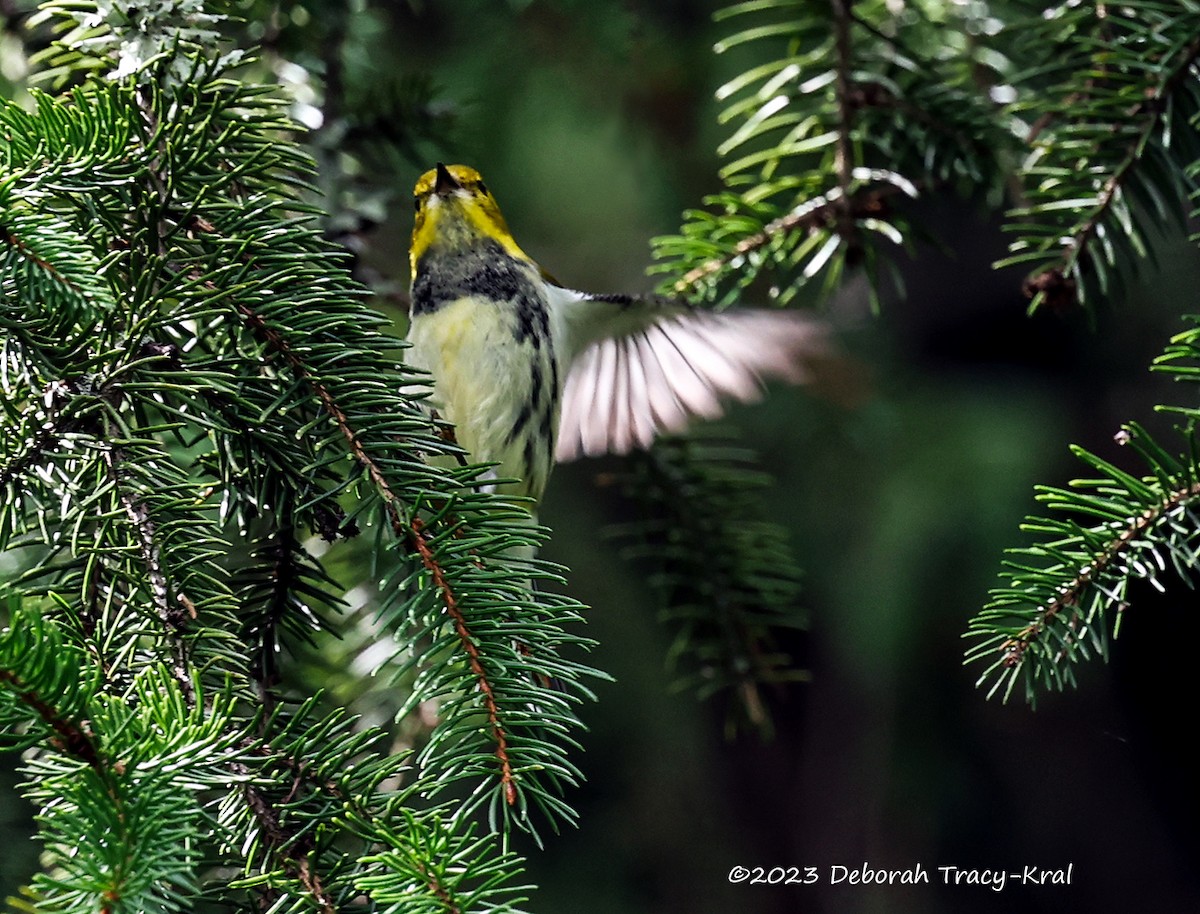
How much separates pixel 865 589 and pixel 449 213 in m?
1.61

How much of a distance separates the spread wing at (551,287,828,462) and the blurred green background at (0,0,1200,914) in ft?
2.83

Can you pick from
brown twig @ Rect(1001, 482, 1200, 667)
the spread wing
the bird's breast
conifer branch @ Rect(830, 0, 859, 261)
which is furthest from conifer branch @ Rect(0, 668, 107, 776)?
conifer branch @ Rect(830, 0, 859, 261)

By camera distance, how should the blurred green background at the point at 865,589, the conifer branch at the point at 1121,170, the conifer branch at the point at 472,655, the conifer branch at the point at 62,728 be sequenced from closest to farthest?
the conifer branch at the point at 62,728
the conifer branch at the point at 472,655
the conifer branch at the point at 1121,170
the blurred green background at the point at 865,589

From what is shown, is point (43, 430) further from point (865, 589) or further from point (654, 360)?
point (865, 589)

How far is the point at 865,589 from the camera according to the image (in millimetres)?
2928

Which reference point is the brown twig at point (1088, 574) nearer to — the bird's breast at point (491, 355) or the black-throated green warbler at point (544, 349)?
the black-throated green warbler at point (544, 349)

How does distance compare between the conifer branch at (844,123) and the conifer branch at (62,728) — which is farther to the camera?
the conifer branch at (844,123)

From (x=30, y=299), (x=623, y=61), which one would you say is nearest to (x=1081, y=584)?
(x=30, y=299)

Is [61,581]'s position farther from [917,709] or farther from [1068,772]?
[1068,772]

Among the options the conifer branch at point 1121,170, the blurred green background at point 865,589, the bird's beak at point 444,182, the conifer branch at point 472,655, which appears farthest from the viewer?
the blurred green background at point 865,589

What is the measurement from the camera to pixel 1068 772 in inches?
128

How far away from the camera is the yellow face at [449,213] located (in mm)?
1821

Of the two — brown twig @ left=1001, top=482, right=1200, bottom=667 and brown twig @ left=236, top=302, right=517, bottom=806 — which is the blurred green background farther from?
brown twig @ left=236, top=302, right=517, bottom=806

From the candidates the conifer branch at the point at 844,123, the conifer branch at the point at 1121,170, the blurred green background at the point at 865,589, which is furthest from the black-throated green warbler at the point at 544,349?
the blurred green background at the point at 865,589
